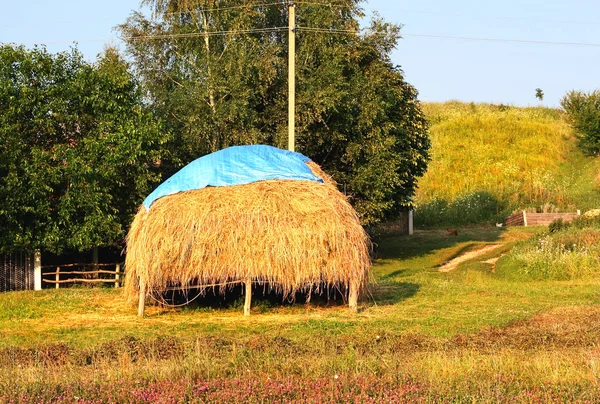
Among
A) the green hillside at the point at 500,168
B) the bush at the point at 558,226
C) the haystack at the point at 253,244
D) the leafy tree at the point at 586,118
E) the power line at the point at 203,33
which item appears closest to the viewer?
the haystack at the point at 253,244

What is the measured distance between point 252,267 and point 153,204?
10.0 ft

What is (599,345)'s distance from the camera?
541 inches

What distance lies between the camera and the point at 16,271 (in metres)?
27.7

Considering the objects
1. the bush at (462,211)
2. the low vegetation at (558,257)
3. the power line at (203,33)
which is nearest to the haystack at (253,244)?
the low vegetation at (558,257)

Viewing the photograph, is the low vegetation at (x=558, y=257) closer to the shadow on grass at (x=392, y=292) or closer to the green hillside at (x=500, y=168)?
the shadow on grass at (x=392, y=292)

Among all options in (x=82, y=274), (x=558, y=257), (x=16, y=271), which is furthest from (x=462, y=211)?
(x=16, y=271)

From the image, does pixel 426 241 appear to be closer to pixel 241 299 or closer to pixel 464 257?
pixel 464 257

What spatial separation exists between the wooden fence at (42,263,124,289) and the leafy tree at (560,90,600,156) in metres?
37.0

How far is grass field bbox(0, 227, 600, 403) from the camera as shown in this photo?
10094 millimetres

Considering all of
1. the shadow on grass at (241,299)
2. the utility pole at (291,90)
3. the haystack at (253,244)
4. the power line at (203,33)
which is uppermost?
the power line at (203,33)

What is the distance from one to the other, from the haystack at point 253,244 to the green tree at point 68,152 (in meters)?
7.38

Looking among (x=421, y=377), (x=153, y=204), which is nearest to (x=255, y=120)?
(x=153, y=204)

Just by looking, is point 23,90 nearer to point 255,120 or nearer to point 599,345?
point 255,120

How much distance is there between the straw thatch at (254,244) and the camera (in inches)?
749
